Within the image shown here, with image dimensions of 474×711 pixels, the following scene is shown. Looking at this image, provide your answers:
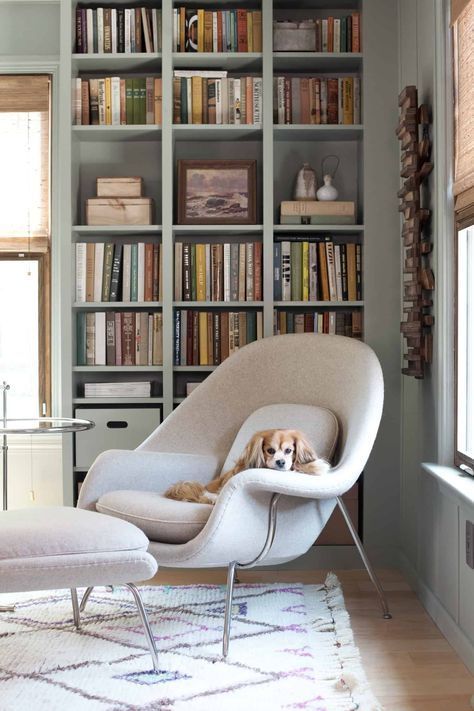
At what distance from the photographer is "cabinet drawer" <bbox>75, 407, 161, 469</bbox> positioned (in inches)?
154

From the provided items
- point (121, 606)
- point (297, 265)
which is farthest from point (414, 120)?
point (121, 606)

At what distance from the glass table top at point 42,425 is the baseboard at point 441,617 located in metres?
1.38

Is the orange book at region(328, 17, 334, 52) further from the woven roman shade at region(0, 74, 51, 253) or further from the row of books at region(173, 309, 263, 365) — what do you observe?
the woven roman shade at region(0, 74, 51, 253)

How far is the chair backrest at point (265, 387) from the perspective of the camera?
3.34 meters

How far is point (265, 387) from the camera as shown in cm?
353

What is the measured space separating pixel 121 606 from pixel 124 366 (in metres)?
1.12

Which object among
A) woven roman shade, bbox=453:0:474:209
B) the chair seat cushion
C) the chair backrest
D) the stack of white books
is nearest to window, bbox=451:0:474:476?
woven roman shade, bbox=453:0:474:209

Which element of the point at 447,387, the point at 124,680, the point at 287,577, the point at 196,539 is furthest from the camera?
the point at 287,577

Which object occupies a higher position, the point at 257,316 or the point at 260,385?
the point at 257,316

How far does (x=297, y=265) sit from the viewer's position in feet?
13.1

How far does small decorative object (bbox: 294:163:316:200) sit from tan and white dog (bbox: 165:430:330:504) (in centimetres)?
134

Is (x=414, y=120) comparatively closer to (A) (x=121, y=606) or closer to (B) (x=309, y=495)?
(B) (x=309, y=495)

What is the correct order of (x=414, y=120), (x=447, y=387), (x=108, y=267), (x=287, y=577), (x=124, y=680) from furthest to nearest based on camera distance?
(x=108, y=267) < (x=287, y=577) < (x=414, y=120) < (x=447, y=387) < (x=124, y=680)

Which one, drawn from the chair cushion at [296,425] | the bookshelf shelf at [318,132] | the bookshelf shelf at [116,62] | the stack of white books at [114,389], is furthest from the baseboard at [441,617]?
the bookshelf shelf at [116,62]
